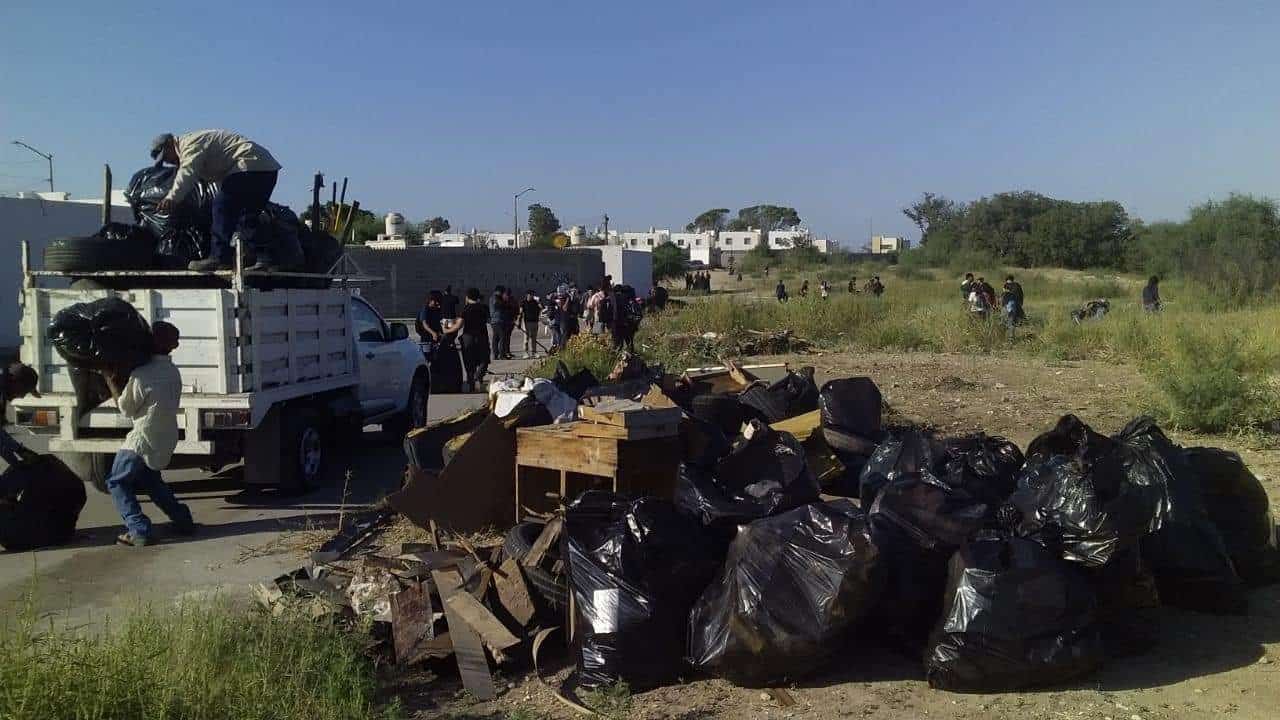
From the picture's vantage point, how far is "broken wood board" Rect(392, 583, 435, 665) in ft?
15.6

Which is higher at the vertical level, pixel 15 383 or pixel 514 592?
pixel 15 383

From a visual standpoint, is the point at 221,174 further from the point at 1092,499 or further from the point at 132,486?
the point at 1092,499

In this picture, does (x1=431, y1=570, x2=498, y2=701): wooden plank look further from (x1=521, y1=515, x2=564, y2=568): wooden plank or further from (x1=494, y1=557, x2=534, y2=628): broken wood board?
(x1=521, y1=515, x2=564, y2=568): wooden plank

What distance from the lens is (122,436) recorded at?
323 inches

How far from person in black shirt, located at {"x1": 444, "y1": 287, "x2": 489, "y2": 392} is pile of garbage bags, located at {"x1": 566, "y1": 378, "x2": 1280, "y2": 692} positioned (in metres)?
10.2

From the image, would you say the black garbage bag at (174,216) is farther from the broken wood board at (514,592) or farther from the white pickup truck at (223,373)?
the broken wood board at (514,592)

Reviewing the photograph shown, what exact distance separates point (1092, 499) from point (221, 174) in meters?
7.16

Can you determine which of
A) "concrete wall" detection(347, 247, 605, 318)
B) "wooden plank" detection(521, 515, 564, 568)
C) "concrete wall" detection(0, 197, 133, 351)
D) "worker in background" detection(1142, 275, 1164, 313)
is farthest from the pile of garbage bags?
"concrete wall" detection(347, 247, 605, 318)

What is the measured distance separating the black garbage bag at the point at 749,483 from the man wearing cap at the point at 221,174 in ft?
14.9

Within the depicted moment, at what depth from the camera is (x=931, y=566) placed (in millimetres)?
4668

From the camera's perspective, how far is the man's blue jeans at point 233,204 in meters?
8.59

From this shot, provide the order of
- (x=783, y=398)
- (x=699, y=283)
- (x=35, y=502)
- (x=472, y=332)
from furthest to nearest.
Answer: (x=699, y=283)
(x=472, y=332)
(x=783, y=398)
(x=35, y=502)

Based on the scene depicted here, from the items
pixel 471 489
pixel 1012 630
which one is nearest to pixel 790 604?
pixel 1012 630

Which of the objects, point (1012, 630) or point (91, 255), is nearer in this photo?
point (1012, 630)
